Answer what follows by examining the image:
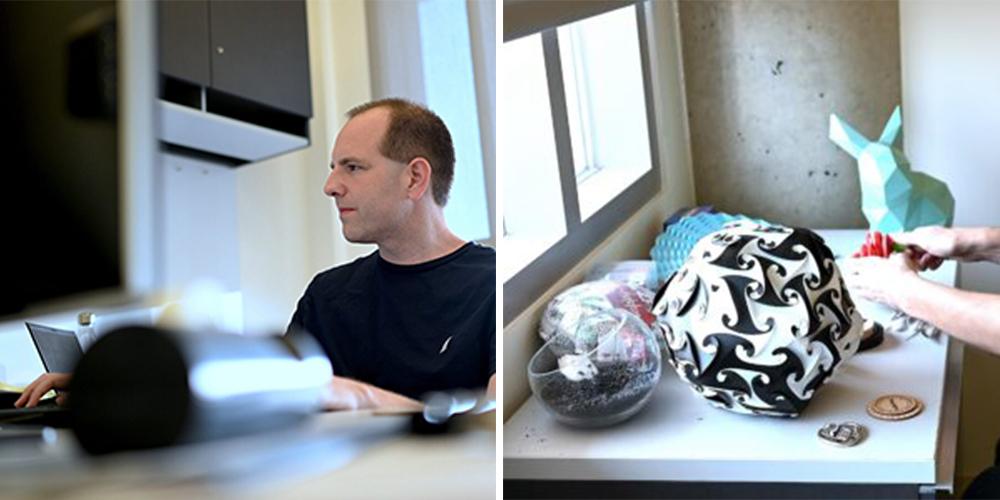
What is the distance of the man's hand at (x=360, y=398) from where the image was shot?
0.55m

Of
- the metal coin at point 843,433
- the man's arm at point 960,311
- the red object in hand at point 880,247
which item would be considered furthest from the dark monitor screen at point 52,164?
the red object in hand at point 880,247

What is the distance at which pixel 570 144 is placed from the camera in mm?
1450

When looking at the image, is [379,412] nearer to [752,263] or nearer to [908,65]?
[752,263]

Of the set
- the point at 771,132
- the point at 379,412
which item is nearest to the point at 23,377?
the point at 379,412

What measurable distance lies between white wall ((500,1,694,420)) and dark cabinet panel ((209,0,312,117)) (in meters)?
0.62

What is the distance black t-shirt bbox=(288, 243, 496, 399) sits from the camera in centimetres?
56

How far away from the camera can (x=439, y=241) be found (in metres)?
0.59

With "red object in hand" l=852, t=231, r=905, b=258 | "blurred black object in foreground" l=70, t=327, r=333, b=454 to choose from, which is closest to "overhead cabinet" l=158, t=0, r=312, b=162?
"blurred black object in foreground" l=70, t=327, r=333, b=454

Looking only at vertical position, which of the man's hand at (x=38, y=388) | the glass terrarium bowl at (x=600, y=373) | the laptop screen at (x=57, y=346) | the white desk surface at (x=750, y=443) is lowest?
the white desk surface at (x=750, y=443)

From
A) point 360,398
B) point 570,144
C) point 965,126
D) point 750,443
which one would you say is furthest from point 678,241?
point 360,398

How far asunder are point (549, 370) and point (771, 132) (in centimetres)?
130

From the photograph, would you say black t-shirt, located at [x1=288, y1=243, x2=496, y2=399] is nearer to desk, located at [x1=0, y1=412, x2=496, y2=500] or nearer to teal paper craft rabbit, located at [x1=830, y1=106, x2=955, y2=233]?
desk, located at [x1=0, y1=412, x2=496, y2=500]

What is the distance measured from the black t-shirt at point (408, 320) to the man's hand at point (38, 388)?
122 millimetres

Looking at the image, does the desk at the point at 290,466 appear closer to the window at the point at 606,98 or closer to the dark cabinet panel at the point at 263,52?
the dark cabinet panel at the point at 263,52
